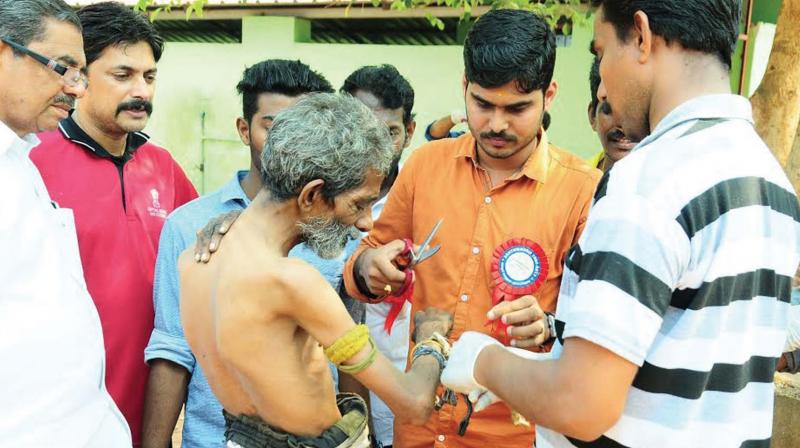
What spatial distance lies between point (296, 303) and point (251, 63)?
7939 millimetres

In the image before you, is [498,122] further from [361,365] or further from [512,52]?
[361,365]

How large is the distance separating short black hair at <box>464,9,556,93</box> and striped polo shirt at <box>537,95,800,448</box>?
3.67 ft

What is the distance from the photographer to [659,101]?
5.74 ft

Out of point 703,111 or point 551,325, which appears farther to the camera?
point 551,325

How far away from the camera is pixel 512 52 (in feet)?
9.00

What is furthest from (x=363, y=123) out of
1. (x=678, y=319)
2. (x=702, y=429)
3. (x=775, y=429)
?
(x=775, y=429)

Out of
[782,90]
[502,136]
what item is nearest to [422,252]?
[502,136]

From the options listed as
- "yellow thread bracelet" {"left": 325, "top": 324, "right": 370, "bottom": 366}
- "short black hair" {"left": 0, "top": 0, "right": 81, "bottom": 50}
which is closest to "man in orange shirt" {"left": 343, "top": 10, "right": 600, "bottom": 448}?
"yellow thread bracelet" {"left": 325, "top": 324, "right": 370, "bottom": 366}

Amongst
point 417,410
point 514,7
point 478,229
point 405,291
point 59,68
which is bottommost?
point 417,410

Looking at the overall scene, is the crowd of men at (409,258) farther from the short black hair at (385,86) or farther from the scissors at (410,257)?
the short black hair at (385,86)

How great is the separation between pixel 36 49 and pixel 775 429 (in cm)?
375

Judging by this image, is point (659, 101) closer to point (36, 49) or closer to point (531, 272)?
point (531, 272)

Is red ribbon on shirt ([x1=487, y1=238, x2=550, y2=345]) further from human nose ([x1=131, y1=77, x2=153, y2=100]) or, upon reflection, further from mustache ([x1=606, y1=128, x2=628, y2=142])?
human nose ([x1=131, y1=77, x2=153, y2=100])

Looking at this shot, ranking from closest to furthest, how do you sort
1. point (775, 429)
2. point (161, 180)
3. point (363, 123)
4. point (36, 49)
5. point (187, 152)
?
point (363, 123)
point (36, 49)
point (161, 180)
point (775, 429)
point (187, 152)
